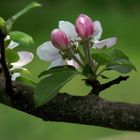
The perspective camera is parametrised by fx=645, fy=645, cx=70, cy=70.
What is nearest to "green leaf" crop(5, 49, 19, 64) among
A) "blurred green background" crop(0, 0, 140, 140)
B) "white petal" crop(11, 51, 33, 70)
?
"white petal" crop(11, 51, 33, 70)

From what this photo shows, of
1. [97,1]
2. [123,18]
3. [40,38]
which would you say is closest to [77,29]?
[40,38]

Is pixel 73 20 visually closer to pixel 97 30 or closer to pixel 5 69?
pixel 97 30

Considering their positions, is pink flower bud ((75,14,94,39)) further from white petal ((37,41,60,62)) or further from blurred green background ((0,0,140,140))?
blurred green background ((0,0,140,140))

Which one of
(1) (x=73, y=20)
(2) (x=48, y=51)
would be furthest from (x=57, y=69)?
(1) (x=73, y=20)

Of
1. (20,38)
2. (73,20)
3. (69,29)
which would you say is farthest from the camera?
(73,20)

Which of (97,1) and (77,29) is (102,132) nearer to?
(77,29)

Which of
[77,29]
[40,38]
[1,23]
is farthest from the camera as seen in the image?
[40,38]

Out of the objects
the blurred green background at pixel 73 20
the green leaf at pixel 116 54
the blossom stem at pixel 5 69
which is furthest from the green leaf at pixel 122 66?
the blurred green background at pixel 73 20
